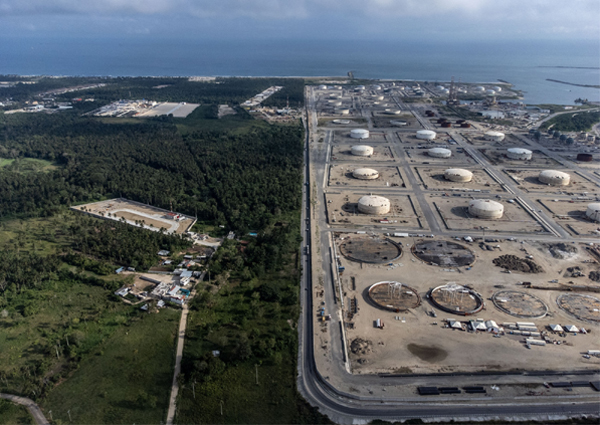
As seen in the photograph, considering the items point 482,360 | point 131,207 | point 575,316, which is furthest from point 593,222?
point 131,207

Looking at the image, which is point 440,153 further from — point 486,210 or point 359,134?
point 486,210

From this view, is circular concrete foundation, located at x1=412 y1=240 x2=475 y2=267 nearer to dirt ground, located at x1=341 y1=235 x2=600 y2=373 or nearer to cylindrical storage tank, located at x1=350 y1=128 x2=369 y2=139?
dirt ground, located at x1=341 y1=235 x2=600 y2=373

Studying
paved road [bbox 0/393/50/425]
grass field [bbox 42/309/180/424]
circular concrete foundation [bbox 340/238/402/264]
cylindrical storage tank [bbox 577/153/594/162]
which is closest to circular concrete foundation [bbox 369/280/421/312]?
circular concrete foundation [bbox 340/238/402/264]

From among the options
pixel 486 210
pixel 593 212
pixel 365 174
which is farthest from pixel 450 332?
pixel 365 174

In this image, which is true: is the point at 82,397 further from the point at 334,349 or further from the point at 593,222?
the point at 593,222

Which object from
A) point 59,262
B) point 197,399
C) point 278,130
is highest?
point 278,130

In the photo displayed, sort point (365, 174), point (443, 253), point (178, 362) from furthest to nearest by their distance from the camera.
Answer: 1. point (365, 174)
2. point (443, 253)
3. point (178, 362)
